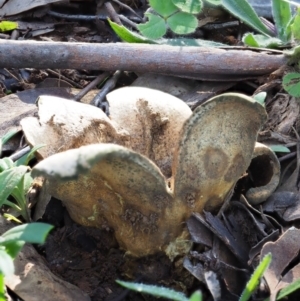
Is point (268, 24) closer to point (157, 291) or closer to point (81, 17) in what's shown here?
point (81, 17)

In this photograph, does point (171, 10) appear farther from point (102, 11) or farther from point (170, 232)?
point (170, 232)

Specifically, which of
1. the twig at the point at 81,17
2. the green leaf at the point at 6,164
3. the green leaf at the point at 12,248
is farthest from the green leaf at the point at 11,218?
the twig at the point at 81,17

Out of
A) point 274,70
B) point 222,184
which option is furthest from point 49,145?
point 274,70

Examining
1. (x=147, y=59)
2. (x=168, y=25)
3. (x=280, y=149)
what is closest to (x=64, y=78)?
(x=147, y=59)

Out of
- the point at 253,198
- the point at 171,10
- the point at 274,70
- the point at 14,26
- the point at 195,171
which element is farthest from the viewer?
the point at 14,26

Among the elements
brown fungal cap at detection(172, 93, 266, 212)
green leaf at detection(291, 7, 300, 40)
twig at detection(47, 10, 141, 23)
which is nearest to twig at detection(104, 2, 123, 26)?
twig at detection(47, 10, 141, 23)
